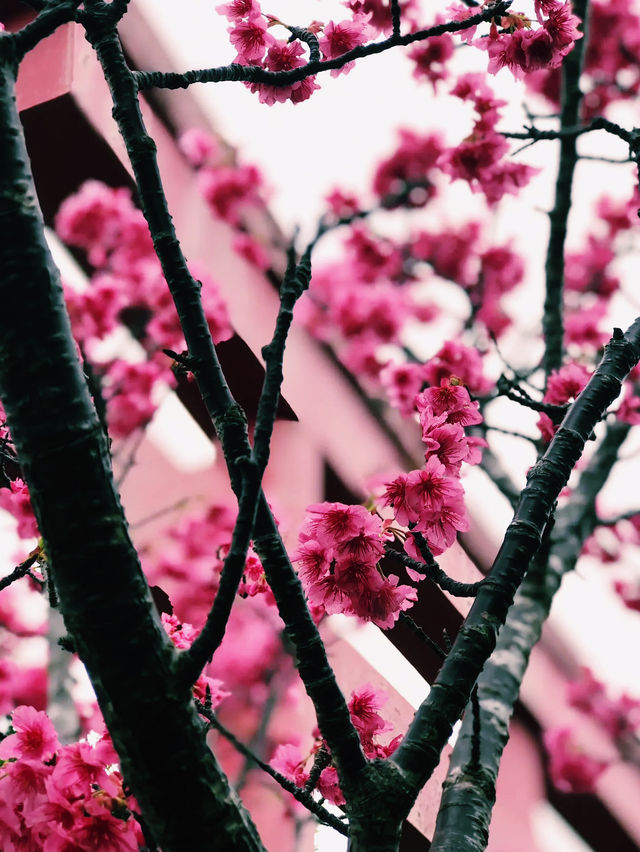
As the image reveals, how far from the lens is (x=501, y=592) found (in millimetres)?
1174

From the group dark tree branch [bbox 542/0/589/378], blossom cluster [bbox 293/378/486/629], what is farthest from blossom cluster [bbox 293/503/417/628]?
dark tree branch [bbox 542/0/589/378]

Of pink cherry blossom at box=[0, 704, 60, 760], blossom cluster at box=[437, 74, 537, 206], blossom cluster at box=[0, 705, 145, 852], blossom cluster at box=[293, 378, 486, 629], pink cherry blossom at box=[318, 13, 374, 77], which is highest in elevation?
blossom cluster at box=[437, 74, 537, 206]

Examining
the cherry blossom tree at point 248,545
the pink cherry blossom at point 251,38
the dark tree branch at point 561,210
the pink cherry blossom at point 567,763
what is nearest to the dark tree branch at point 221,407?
the cherry blossom tree at point 248,545

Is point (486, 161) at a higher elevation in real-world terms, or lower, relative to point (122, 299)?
higher

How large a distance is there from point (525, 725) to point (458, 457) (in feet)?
16.1

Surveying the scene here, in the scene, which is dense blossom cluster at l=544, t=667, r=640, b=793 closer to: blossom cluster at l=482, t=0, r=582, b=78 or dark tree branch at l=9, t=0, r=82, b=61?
blossom cluster at l=482, t=0, r=582, b=78

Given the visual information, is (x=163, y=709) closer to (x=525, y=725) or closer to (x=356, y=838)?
(x=356, y=838)

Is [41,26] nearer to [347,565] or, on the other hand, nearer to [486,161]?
[347,565]

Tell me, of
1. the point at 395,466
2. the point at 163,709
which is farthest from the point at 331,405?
the point at 163,709

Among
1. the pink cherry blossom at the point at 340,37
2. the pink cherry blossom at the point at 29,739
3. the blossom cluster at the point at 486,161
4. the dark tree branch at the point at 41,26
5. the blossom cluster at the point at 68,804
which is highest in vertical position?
the blossom cluster at the point at 486,161

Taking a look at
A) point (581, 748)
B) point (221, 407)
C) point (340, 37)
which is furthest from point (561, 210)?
point (581, 748)

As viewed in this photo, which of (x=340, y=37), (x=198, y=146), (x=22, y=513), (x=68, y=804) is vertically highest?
(x=198, y=146)

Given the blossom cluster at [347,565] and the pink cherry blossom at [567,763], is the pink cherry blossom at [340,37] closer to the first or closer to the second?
Answer: the blossom cluster at [347,565]

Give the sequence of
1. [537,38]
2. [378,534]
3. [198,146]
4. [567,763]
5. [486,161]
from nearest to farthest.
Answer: [378,534] < [537,38] < [486,161] < [198,146] < [567,763]
